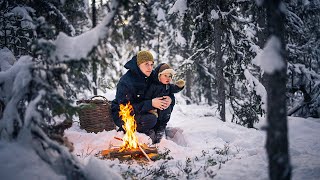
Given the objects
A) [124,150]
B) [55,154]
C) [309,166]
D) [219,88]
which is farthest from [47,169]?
[219,88]

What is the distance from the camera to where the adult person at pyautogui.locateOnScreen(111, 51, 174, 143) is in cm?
633

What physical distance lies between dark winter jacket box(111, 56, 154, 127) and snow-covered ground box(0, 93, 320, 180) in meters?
0.60

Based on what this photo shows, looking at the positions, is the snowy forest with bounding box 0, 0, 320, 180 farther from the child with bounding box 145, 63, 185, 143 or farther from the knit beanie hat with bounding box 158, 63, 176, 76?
the knit beanie hat with bounding box 158, 63, 176, 76

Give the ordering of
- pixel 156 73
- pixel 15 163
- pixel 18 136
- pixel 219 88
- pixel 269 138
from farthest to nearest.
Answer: pixel 219 88 → pixel 156 73 → pixel 18 136 → pixel 15 163 → pixel 269 138

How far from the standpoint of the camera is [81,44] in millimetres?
3227

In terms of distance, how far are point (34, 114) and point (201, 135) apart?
4.79 m

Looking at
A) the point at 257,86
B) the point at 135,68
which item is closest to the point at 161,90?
the point at 135,68

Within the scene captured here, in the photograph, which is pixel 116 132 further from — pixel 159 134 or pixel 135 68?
pixel 135 68

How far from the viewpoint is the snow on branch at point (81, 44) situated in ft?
10.4

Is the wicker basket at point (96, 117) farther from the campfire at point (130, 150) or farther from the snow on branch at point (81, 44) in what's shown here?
the snow on branch at point (81, 44)

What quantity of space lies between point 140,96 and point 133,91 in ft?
0.91

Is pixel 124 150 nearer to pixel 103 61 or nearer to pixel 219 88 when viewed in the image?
pixel 103 61

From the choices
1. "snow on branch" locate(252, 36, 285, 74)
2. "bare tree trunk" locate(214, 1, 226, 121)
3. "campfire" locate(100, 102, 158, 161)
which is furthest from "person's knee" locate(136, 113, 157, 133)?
"snow on branch" locate(252, 36, 285, 74)

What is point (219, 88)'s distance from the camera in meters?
8.52
